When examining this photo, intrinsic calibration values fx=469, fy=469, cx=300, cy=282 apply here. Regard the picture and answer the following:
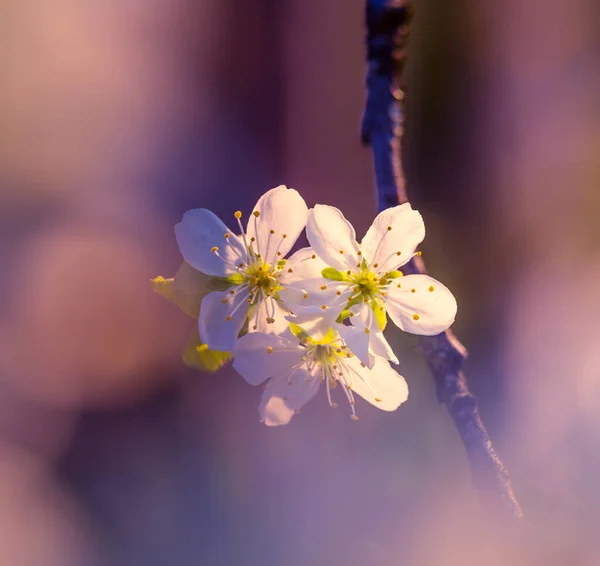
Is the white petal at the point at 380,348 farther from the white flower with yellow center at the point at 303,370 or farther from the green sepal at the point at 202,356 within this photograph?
the green sepal at the point at 202,356

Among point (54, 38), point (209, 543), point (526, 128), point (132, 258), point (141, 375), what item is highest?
point (54, 38)

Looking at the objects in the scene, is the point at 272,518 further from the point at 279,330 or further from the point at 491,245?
the point at 491,245

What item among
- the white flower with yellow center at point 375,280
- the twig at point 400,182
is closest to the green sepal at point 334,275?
the white flower with yellow center at point 375,280

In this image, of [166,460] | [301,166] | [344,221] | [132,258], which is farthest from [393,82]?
[166,460]

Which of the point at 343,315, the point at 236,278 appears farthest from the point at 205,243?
the point at 343,315

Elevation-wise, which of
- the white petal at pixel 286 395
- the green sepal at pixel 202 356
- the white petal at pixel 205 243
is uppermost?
the white petal at pixel 205 243

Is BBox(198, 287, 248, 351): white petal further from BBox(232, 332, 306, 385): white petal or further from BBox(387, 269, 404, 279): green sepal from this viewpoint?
BBox(387, 269, 404, 279): green sepal
